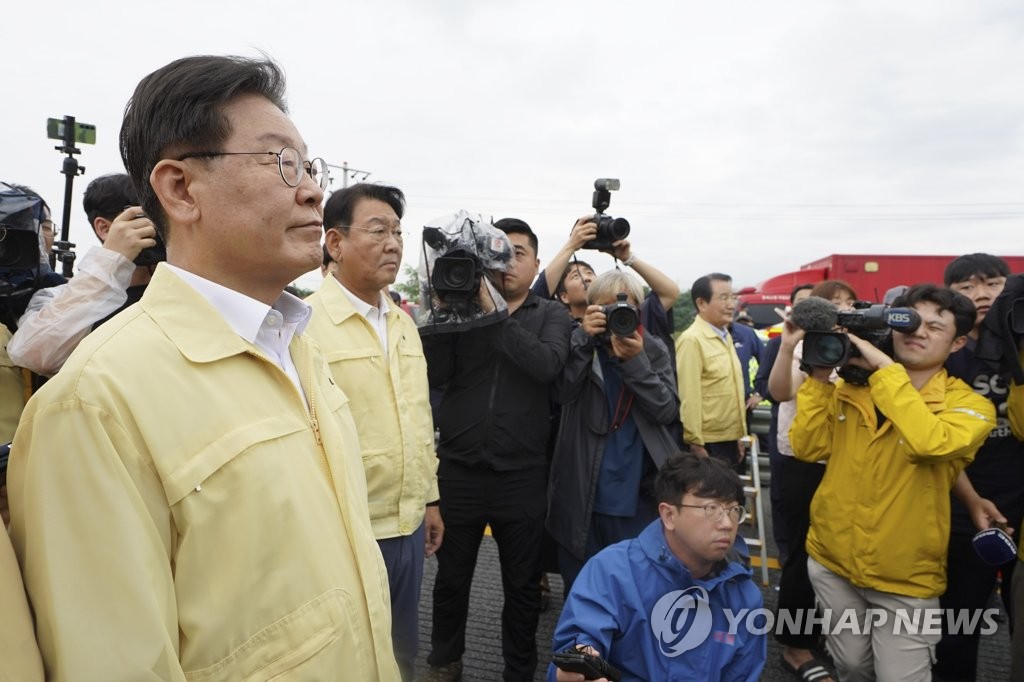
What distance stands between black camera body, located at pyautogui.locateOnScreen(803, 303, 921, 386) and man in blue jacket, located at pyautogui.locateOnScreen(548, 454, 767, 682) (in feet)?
2.52

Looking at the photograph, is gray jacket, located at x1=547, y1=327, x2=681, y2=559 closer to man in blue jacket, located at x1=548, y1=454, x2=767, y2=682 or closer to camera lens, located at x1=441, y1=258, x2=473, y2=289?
man in blue jacket, located at x1=548, y1=454, x2=767, y2=682

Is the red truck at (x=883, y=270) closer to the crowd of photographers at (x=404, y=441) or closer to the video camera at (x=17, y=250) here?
the crowd of photographers at (x=404, y=441)

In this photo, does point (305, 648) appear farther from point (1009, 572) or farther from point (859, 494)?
point (1009, 572)

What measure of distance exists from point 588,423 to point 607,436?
0.38ft

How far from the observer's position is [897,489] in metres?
2.52

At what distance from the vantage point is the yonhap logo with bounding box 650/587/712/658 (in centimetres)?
212

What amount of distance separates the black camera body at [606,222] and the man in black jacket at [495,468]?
0.58m

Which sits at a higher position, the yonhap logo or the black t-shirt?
the black t-shirt

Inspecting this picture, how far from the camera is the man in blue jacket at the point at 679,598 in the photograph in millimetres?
2090

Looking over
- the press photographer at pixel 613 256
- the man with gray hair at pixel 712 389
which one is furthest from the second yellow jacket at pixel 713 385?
the press photographer at pixel 613 256

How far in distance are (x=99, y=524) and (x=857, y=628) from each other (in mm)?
2980

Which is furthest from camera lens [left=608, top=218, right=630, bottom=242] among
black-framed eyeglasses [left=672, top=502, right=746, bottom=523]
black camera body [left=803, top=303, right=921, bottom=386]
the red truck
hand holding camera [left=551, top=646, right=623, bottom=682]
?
the red truck

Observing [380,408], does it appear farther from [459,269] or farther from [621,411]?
[621,411]

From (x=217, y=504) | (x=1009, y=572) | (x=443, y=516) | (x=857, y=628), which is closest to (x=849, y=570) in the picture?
(x=857, y=628)
